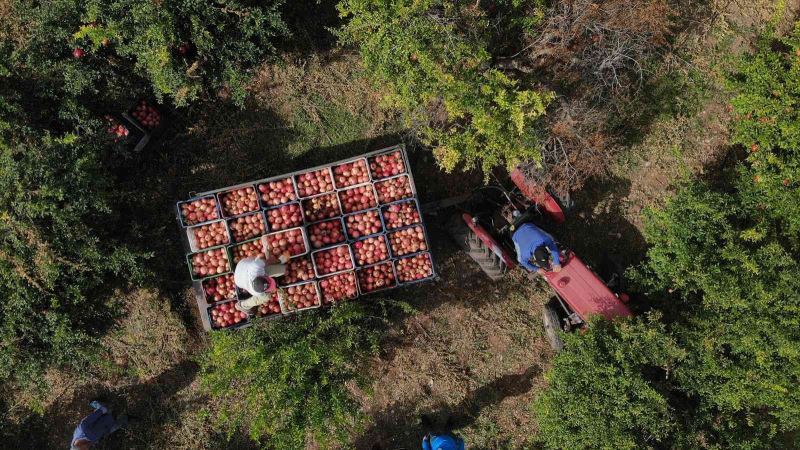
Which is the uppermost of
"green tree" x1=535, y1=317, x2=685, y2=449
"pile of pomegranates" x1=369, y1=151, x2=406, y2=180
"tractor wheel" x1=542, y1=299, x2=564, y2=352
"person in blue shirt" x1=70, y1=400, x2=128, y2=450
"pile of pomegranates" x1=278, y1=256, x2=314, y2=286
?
"pile of pomegranates" x1=369, y1=151, x2=406, y2=180

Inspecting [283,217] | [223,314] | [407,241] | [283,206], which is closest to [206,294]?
[223,314]

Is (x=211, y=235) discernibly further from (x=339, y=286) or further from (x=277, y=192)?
(x=339, y=286)

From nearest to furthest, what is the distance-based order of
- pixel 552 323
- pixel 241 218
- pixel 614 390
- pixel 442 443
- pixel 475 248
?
pixel 614 390 < pixel 241 218 < pixel 475 248 < pixel 442 443 < pixel 552 323

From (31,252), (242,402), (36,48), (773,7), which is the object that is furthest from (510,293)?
(36,48)

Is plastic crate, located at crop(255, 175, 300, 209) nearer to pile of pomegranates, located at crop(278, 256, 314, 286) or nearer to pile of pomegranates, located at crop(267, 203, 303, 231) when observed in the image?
pile of pomegranates, located at crop(267, 203, 303, 231)

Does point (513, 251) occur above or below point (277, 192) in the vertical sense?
→ below

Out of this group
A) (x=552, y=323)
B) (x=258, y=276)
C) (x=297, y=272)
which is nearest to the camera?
(x=258, y=276)

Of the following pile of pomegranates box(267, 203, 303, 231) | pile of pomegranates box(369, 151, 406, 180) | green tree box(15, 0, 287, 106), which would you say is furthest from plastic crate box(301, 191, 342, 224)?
green tree box(15, 0, 287, 106)
